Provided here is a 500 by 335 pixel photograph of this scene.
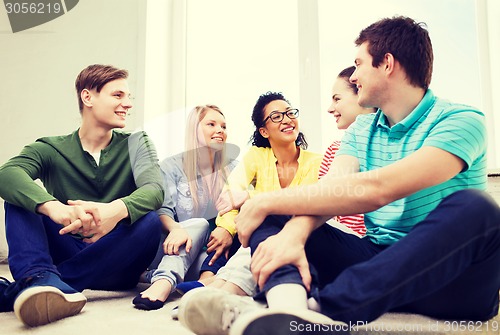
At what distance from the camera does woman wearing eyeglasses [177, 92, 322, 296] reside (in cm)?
158

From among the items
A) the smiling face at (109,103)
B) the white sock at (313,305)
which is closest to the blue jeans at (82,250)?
the smiling face at (109,103)

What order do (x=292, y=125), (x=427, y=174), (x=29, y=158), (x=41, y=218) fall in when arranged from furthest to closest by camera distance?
(x=292, y=125)
(x=29, y=158)
(x=41, y=218)
(x=427, y=174)

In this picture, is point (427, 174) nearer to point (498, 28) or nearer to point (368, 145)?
point (368, 145)

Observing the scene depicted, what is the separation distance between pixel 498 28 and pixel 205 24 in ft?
5.48

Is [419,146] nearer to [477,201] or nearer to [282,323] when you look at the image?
[477,201]

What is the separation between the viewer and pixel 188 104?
9.04ft

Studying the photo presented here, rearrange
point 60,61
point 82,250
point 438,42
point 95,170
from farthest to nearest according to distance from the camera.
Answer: point 60,61, point 438,42, point 95,170, point 82,250

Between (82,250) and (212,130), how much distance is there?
0.81m

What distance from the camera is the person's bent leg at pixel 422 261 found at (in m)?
0.70

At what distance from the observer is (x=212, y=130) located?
1869 millimetres

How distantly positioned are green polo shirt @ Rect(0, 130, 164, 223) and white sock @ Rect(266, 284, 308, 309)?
2.02 feet

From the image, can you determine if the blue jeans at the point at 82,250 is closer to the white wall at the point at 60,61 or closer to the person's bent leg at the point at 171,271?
the person's bent leg at the point at 171,271

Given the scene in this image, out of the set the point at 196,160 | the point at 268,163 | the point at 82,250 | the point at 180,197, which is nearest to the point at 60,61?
the point at 196,160

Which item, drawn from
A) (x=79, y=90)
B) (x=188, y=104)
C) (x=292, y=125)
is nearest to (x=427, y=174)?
(x=292, y=125)
